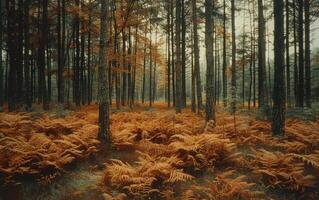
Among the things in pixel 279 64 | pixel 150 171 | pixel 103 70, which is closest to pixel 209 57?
Result: pixel 279 64

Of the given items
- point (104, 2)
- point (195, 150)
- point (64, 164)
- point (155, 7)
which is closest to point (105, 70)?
point (104, 2)

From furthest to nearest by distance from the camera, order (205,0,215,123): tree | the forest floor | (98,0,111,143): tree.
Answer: (205,0,215,123): tree → (98,0,111,143): tree → the forest floor

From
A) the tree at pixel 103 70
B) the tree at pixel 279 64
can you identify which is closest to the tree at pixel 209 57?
the tree at pixel 279 64

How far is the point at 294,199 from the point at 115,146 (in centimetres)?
516

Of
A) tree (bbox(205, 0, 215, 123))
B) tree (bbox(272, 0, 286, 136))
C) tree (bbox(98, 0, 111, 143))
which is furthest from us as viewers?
tree (bbox(205, 0, 215, 123))

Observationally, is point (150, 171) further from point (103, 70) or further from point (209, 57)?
point (209, 57)

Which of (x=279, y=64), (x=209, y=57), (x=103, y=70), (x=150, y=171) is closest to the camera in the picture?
(x=150, y=171)

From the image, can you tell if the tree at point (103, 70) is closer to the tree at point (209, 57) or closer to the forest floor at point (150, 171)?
the forest floor at point (150, 171)

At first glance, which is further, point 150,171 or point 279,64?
point 279,64

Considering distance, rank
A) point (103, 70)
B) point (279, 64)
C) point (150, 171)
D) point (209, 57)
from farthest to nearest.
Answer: point (209, 57) < point (279, 64) < point (103, 70) < point (150, 171)

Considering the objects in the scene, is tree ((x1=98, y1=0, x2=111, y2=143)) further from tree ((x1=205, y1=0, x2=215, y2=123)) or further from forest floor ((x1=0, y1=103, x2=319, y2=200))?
tree ((x1=205, y1=0, x2=215, y2=123))

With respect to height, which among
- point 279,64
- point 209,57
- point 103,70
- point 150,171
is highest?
point 209,57

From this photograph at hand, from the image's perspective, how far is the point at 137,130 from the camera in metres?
10.0

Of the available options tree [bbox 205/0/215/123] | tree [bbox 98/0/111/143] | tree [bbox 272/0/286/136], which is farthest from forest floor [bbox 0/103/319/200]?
tree [bbox 205/0/215/123]
